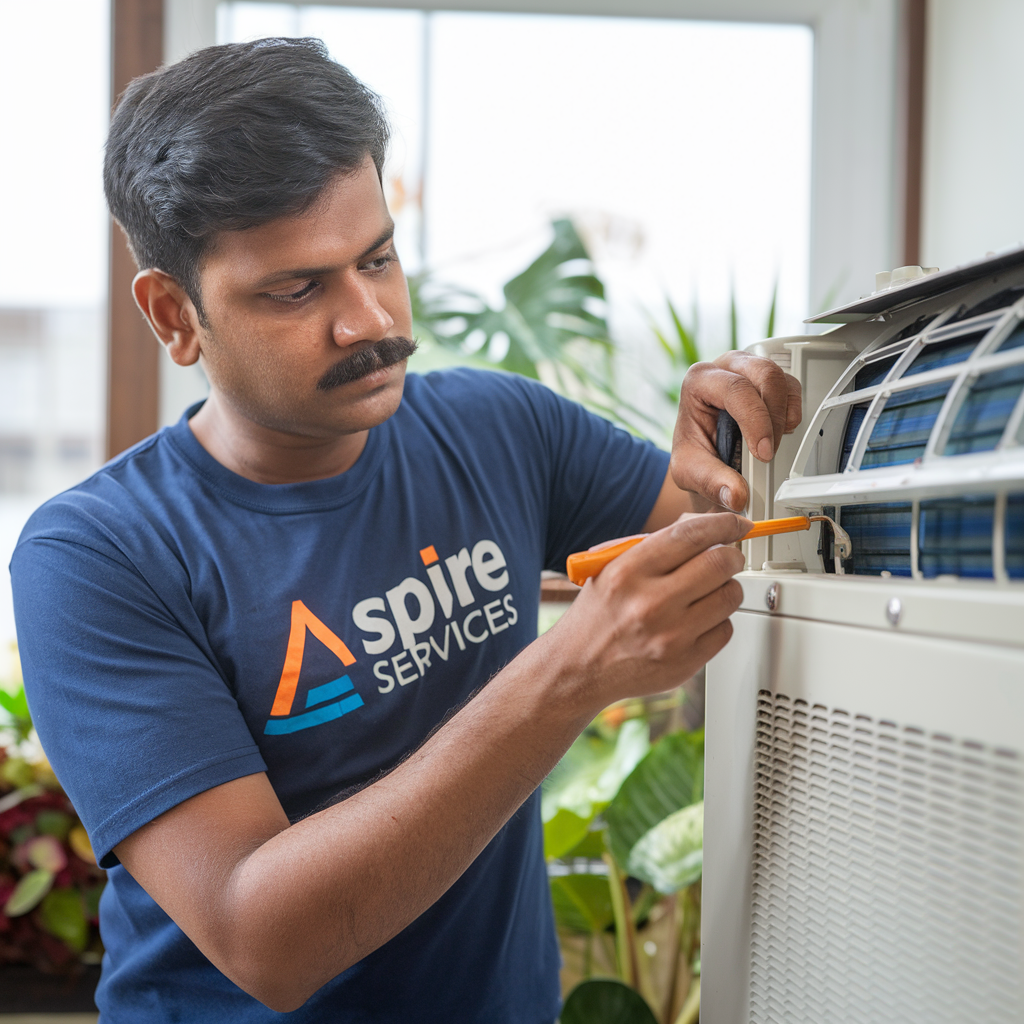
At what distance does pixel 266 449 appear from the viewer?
882mm

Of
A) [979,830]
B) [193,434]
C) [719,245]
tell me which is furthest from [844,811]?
[719,245]

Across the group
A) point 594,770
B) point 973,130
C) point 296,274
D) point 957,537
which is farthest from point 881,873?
point 973,130

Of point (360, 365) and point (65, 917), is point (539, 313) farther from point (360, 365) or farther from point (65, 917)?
point (65, 917)

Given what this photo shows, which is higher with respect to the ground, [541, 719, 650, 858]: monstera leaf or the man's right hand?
the man's right hand

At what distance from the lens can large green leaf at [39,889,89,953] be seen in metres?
1.50

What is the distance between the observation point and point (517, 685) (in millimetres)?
607

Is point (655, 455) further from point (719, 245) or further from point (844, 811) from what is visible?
point (719, 245)

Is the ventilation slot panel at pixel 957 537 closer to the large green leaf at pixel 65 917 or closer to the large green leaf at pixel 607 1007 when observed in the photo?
the large green leaf at pixel 607 1007

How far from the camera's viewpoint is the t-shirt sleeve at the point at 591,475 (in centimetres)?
102

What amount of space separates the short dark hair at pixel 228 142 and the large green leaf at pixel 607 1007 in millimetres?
1061

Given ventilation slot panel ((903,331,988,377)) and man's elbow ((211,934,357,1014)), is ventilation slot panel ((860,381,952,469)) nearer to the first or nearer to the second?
ventilation slot panel ((903,331,988,377))

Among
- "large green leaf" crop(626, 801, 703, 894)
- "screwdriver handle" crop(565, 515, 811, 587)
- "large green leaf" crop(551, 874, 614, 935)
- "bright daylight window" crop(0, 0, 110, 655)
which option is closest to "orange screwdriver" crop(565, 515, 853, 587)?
"screwdriver handle" crop(565, 515, 811, 587)

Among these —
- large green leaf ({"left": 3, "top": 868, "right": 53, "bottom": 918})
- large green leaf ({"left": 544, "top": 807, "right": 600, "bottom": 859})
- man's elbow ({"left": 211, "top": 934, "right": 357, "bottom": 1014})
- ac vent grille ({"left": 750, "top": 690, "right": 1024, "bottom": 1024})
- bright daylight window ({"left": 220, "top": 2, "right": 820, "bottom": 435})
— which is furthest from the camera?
bright daylight window ({"left": 220, "top": 2, "right": 820, "bottom": 435})

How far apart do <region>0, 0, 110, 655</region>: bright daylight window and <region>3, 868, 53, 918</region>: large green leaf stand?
22.3 inches
